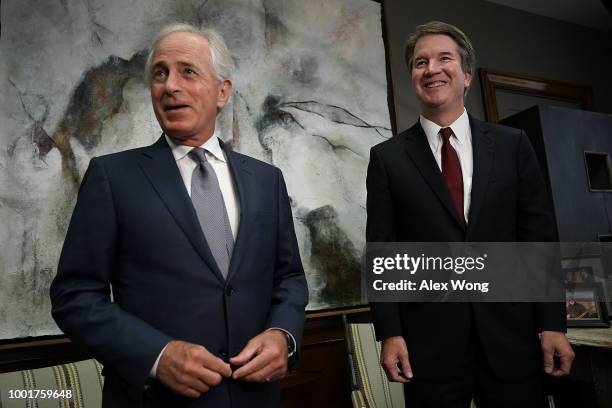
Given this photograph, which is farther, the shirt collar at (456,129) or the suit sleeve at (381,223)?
the shirt collar at (456,129)

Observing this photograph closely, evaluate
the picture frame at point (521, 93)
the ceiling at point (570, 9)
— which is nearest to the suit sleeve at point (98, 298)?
the picture frame at point (521, 93)

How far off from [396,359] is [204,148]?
819mm

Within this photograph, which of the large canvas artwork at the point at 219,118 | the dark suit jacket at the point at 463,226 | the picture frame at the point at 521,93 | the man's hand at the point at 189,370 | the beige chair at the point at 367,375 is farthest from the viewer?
the picture frame at the point at 521,93

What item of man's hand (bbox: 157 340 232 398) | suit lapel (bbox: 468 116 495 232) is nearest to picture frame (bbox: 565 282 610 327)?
suit lapel (bbox: 468 116 495 232)

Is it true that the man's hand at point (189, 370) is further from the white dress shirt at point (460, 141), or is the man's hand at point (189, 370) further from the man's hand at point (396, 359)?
the white dress shirt at point (460, 141)

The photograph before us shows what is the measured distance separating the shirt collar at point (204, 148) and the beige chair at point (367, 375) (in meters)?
1.24

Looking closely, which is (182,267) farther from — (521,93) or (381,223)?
(521,93)

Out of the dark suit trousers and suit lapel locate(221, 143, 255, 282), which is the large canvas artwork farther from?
the dark suit trousers

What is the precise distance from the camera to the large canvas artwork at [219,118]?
74.7 inches

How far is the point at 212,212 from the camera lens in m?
1.19

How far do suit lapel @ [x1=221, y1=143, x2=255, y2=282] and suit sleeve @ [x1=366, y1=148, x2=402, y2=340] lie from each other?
44 cm

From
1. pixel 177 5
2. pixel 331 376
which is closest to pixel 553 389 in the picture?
pixel 331 376

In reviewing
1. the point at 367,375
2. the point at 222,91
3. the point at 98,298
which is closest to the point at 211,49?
the point at 222,91

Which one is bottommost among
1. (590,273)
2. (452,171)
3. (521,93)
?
(590,273)
